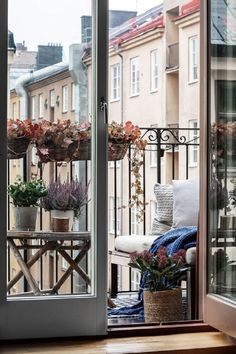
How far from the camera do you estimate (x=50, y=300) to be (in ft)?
11.7

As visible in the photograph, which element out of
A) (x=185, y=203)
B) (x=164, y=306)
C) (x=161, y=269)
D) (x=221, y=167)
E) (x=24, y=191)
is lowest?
(x=164, y=306)

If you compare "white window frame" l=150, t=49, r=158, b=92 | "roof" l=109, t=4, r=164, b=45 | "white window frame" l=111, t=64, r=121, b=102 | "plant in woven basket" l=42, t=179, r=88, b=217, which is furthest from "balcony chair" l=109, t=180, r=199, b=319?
"white window frame" l=111, t=64, r=121, b=102

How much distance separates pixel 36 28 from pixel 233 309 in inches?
68.1

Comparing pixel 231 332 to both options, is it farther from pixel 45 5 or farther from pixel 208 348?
pixel 45 5

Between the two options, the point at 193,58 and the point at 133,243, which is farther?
the point at 193,58

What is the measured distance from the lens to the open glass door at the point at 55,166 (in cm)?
355

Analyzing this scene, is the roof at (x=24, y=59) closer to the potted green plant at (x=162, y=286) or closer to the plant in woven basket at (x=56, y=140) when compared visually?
the plant in woven basket at (x=56, y=140)

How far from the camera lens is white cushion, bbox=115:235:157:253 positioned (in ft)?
16.6

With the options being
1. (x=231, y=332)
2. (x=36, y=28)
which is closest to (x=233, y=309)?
(x=231, y=332)

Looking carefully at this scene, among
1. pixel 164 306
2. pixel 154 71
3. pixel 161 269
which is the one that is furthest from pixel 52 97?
pixel 154 71

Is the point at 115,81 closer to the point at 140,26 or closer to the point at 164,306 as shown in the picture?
the point at 140,26

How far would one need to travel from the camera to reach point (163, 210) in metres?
5.46

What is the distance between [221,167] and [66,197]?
834mm

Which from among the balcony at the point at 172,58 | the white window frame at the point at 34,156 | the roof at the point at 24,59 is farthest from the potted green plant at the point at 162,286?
the balcony at the point at 172,58
